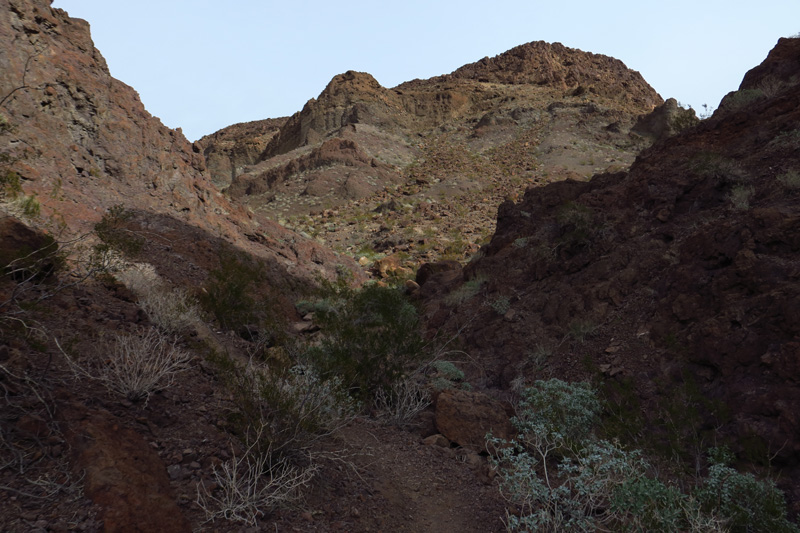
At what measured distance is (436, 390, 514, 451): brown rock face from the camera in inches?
178

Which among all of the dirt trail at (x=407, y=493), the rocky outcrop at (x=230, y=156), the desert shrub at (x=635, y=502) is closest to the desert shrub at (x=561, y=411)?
the dirt trail at (x=407, y=493)

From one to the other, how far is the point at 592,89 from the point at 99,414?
155 feet

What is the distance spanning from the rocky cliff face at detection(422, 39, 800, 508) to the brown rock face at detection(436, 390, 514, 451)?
1205 mm

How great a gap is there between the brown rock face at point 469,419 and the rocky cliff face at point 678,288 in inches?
47.5

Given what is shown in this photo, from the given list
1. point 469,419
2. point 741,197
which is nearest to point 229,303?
point 469,419

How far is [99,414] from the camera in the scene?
2820 mm

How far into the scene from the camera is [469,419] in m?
4.66

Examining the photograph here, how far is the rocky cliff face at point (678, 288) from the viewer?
412 cm

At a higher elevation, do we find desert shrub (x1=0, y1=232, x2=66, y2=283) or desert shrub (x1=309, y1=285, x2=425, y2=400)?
desert shrub (x1=0, y1=232, x2=66, y2=283)

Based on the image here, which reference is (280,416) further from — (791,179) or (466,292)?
(466,292)

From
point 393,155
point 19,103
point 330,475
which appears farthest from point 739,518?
point 393,155

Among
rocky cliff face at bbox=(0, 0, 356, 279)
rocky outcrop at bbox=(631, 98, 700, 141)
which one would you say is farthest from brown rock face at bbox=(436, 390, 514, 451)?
rocky outcrop at bbox=(631, 98, 700, 141)

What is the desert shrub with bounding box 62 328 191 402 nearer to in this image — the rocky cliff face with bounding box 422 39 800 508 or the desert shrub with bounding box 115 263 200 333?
the desert shrub with bounding box 115 263 200 333

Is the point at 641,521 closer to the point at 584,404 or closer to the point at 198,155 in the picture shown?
the point at 584,404
